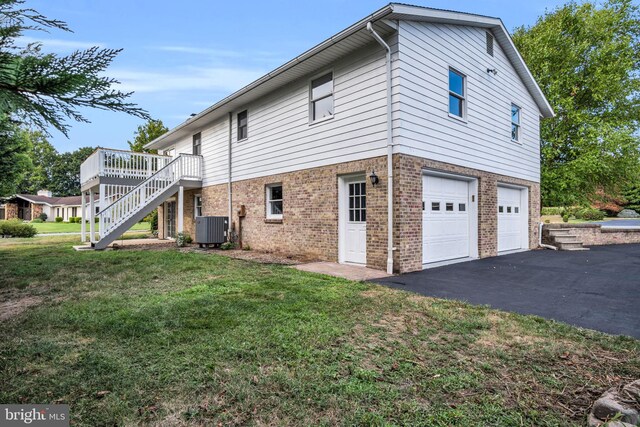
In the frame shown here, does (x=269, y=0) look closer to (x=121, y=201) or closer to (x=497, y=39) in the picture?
(x=497, y=39)

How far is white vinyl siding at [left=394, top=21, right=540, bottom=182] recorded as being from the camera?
7.68 meters

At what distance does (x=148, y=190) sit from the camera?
1332 centimetres

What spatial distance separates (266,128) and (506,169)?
26.6 ft

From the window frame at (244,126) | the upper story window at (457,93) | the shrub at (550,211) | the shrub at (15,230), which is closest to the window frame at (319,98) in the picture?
the upper story window at (457,93)

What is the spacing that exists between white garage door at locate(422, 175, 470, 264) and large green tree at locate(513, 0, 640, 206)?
9.76 meters

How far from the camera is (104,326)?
394cm

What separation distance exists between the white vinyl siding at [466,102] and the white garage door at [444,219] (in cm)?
69

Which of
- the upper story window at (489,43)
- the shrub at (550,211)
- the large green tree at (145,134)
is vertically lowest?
the shrub at (550,211)

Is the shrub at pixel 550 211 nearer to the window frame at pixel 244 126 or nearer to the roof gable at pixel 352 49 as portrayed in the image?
the roof gable at pixel 352 49

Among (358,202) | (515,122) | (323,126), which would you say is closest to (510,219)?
(515,122)

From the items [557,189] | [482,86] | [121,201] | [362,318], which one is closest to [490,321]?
[362,318]

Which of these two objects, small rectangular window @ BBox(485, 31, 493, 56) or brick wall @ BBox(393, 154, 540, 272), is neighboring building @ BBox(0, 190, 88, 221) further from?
small rectangular window @ BBox(485, 31, 493, 56)

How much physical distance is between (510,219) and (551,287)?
635 centimetres

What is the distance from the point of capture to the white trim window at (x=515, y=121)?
1209 cm
